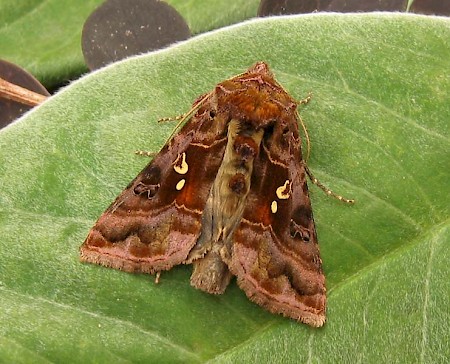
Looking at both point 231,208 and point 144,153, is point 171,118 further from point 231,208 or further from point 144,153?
point 231,208

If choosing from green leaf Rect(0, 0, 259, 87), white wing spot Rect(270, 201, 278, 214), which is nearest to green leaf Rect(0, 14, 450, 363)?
white wing spot Rect(270, 201, 278, 214)

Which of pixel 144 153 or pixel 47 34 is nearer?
pixel 144 153

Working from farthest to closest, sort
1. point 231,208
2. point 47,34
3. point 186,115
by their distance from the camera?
point 47,34
point 186,115
point 231,208

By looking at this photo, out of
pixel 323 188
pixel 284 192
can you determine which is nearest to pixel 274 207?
pixel 284 192

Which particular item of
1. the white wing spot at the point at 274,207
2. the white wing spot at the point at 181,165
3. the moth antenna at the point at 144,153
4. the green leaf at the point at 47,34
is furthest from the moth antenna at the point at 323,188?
the green leaf at the point at 47,34

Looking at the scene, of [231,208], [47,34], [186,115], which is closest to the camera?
[231,208]

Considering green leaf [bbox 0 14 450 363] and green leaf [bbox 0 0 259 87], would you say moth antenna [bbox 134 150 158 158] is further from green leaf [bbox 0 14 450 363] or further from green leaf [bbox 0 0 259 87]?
green leaf [bbox 0 0 259 87]
